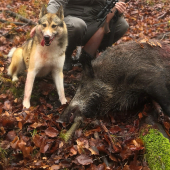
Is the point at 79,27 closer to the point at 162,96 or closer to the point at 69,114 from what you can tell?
the point at 69,114

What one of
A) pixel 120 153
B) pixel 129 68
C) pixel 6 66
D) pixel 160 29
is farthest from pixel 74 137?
pixel 160 29

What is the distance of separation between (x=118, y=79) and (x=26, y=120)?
1803 mm

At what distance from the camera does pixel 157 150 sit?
2.76m

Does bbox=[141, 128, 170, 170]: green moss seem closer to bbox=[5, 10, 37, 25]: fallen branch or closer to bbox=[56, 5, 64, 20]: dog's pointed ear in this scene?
bbox=[56, 5, 64, 20]: dog's pointed ear

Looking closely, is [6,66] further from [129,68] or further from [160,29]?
[160,29]

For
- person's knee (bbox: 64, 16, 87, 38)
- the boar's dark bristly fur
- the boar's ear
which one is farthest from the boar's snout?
person's knee (bbox: 64, 16, 87, 38)

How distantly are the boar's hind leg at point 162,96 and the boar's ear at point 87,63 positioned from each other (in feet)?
4.02

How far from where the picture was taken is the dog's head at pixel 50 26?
3533mm

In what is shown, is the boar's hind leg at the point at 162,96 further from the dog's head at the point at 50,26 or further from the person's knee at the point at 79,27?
the person's knee at the point at 79,27

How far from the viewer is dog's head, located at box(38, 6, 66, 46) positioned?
353cm

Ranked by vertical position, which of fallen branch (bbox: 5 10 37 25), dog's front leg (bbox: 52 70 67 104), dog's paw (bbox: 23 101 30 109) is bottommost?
fallen branch (bbox: 5 10 37 25)

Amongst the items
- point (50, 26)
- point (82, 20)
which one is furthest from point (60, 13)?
point (82, 20)

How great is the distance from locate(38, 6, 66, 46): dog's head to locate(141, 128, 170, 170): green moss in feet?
7.09

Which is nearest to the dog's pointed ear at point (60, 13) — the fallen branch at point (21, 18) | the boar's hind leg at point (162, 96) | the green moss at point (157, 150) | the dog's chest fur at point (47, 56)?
the dog's chest fur at point (47, 56)
